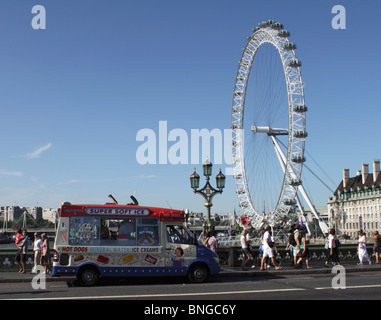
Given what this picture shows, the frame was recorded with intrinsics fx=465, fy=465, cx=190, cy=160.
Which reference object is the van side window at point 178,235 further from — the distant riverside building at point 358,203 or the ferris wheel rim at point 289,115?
the distant riverside building at point 358,203

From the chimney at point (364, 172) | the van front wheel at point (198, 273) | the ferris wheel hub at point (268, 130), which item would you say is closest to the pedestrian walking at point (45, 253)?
the van front wheel at point (198, 273)

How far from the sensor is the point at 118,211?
1633 centimetres

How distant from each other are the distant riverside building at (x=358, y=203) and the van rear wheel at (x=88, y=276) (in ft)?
373

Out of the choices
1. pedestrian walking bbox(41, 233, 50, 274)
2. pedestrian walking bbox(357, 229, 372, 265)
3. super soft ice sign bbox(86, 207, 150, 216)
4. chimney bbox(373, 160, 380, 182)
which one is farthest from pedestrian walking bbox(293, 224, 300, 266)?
chimney bbox(373, 160, 380, 182)

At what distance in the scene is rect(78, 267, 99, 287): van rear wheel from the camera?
52.5 feet

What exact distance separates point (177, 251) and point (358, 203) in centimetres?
12375

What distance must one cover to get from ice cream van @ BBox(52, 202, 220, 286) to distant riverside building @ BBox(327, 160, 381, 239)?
11198 centimetres

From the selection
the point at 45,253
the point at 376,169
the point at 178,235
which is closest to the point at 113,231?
the point at 178,235

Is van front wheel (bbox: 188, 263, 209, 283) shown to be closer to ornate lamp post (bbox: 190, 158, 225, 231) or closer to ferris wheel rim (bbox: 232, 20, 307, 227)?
ornate lamp post (bbox: 190, 158, 225, 231)

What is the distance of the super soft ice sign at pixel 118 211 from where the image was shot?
638 inches

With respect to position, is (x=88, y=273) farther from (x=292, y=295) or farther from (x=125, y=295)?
(x=292, y=295)

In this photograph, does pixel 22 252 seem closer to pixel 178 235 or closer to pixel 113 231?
pixel 113 231
